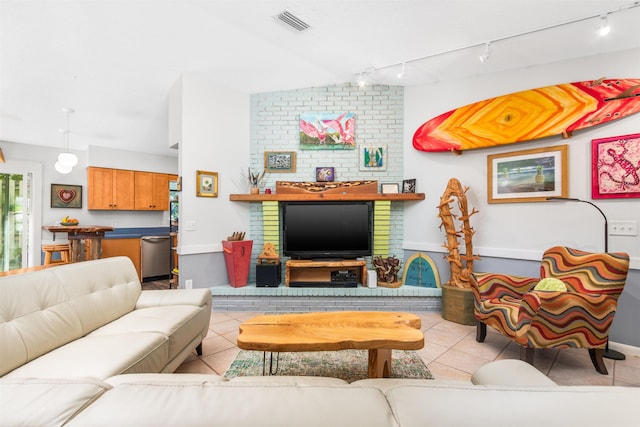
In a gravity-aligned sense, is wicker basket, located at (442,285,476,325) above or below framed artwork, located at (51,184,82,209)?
below

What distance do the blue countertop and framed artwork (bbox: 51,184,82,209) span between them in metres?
0.84

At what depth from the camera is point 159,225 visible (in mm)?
6188

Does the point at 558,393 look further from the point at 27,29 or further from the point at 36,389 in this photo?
the point at 27,29

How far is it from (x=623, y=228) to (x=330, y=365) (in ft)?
9.15

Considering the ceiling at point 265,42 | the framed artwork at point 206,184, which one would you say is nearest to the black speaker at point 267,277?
the framed artwork at point 206,184

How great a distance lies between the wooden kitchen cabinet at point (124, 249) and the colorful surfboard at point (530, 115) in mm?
5300

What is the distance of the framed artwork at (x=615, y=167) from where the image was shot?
2418mm

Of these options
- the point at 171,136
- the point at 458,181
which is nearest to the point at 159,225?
the point at 171,136

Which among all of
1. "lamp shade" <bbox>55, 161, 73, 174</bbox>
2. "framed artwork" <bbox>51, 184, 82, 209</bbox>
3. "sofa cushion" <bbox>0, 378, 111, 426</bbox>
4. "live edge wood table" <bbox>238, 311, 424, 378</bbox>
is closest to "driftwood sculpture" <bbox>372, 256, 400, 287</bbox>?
Result: "live edge wood table" <bbox>238, 311, 424, 378</bbox>

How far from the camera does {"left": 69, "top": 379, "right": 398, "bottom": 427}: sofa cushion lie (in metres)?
0.50

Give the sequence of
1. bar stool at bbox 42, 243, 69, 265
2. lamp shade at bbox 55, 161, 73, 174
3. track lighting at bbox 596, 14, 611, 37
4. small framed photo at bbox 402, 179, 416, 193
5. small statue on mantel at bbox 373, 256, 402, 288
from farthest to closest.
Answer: bar stool at bbox 42, 243, 69, 265, lamp shade at bbox 55, 161, 73, 174, small framed photo at bbox 402, 179, 416, 193, small statue on mantel at bbox 373, 256, 402, 288, track lighting at bbox 596, 14, 611, 37

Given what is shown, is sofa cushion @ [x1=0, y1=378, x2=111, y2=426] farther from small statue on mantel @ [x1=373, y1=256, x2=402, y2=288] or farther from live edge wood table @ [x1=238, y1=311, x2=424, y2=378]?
small statue on mantel @ [x1=373, y1=256, x2=402, y2=288]

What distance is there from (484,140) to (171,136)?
3.79 m

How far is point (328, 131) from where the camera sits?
3820 mm
